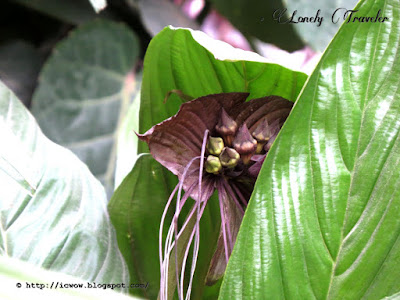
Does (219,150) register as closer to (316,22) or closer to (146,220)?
(146,220)

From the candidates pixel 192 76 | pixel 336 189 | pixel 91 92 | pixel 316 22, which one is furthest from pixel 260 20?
pixel 336 189

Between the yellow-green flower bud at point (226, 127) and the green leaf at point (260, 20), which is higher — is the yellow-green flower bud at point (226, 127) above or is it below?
below

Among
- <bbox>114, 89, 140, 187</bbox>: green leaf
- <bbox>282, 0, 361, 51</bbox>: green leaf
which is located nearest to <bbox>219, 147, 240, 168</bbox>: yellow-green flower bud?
<bbox>114, 89, 140, 187</bbox>: green leaf

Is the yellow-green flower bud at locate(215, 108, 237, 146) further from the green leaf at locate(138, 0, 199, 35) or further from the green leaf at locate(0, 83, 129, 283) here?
the green leaf at locate(138, 0, 199, 35)

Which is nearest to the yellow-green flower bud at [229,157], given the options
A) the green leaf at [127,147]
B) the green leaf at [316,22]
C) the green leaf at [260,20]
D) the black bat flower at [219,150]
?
the black bat flower at [219,150]

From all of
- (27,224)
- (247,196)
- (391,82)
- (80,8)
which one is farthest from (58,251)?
(80,8)

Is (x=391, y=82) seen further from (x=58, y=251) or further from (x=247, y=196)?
(x=58, y=251)

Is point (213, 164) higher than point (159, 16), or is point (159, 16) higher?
point (159, 16)

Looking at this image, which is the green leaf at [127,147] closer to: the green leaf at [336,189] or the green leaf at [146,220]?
the green leaf at [146,220]
